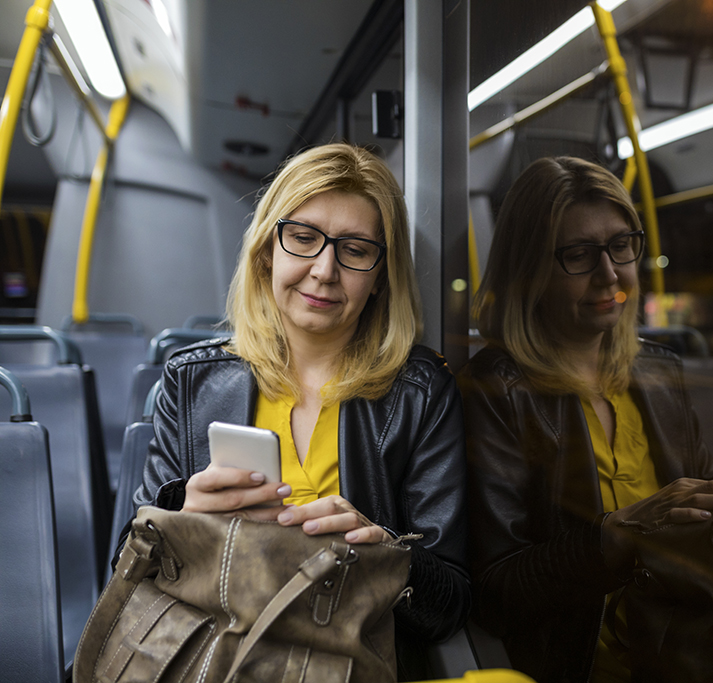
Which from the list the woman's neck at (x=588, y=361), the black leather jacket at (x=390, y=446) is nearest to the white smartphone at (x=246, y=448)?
the black leather jacket at (x=390, y=446)

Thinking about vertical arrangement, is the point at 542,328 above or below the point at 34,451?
above

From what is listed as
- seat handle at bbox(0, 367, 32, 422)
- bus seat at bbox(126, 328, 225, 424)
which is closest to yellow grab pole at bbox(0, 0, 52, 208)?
bus seat at bbox(126, 328, 225, 424)

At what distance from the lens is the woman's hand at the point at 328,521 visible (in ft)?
2.30

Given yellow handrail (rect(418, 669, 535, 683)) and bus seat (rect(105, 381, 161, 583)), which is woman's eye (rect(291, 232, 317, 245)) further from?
yellow handrail (rect(418, 669, 535, 683))

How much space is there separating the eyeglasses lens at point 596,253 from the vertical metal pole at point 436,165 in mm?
583

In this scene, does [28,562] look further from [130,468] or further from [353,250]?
[353,250]

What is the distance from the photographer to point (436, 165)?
143cm

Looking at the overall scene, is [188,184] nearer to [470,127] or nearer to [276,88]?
[276,88]

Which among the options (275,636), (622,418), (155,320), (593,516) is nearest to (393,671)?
(275,636)

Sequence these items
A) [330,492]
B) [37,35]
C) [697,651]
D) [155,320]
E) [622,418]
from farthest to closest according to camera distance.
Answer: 1. [155,320]
2. [37,35]
3. [330,492]
4. [622,418]
5. [697,651]

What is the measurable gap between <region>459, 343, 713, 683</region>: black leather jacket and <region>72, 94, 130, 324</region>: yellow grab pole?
3.74 metres

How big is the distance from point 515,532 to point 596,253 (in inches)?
21.1

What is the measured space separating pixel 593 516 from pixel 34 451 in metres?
1.06

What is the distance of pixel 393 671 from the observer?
727mm
